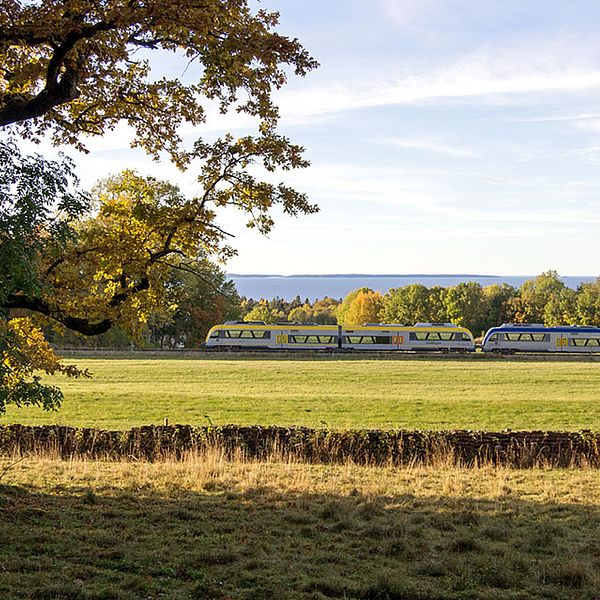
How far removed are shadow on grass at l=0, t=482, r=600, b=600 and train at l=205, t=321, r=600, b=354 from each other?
4816 centimetres

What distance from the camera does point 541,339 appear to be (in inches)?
2270

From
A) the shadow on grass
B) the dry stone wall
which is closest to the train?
the dry stone wall

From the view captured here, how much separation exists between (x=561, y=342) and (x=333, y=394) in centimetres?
3449

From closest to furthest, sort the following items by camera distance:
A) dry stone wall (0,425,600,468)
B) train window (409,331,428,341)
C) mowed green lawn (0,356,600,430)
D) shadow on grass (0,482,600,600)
Result: shadow on grass (0,482,600,600) < dry stone wall (0,425,600,468) < mowed green lawn (0,356,600,430) < train window (409,331,428,341)

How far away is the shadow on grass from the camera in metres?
5.88

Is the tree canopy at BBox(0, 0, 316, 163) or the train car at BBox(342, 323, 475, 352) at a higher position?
the tree canopy at BBox(0, 0, 316, 163)

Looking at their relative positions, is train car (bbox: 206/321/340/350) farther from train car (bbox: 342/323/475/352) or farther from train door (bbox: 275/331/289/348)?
train car (bbox: 342/323/475/352)

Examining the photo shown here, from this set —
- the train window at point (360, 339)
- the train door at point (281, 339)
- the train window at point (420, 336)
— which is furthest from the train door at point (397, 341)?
the train door at point (281, 339)

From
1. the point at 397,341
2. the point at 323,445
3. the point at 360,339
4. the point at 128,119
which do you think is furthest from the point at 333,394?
the point at 360,339

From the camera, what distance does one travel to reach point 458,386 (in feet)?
108

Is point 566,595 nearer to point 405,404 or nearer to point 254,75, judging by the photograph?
point 254,75

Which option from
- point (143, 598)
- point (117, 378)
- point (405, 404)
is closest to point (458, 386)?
point (405, 404)

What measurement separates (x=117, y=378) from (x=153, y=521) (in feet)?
92.3

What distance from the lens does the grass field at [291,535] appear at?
5922 mm
